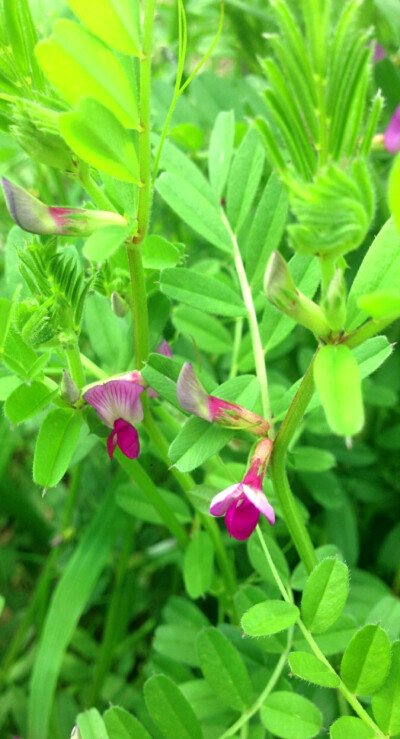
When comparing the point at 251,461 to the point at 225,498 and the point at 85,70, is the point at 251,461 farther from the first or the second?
the point at 85,70

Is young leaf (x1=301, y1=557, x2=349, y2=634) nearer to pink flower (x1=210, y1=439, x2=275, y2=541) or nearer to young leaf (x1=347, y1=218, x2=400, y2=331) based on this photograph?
pink flower (x1=210, y1=439, x2=275, y2=541)

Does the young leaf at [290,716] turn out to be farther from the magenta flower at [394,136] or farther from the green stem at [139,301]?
the magenta flower at [394,136]

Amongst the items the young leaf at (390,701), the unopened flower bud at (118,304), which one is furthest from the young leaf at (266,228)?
the young leaf at (390,701)

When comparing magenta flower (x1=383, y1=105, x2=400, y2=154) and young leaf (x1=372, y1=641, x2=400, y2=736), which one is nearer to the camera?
young leaf (x1=372, y1=641, x2=400, y2=736)

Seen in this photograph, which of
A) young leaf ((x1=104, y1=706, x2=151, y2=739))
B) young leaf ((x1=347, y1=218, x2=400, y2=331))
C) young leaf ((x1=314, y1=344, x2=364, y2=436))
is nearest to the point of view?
young leaf ((x1=314, y1=344, x2=364, y2=436))

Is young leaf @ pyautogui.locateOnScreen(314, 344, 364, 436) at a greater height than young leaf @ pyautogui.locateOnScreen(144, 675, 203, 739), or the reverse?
young leaf @ pyautogui.locateOnScreen(314, 344, 364, 436)

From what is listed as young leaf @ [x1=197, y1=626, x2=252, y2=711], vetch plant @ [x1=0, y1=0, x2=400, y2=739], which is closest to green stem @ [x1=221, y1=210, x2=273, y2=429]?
vetch plant @ [x1=0, y1=0, x2=400, y2=739]

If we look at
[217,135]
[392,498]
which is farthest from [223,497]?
[392,498]
